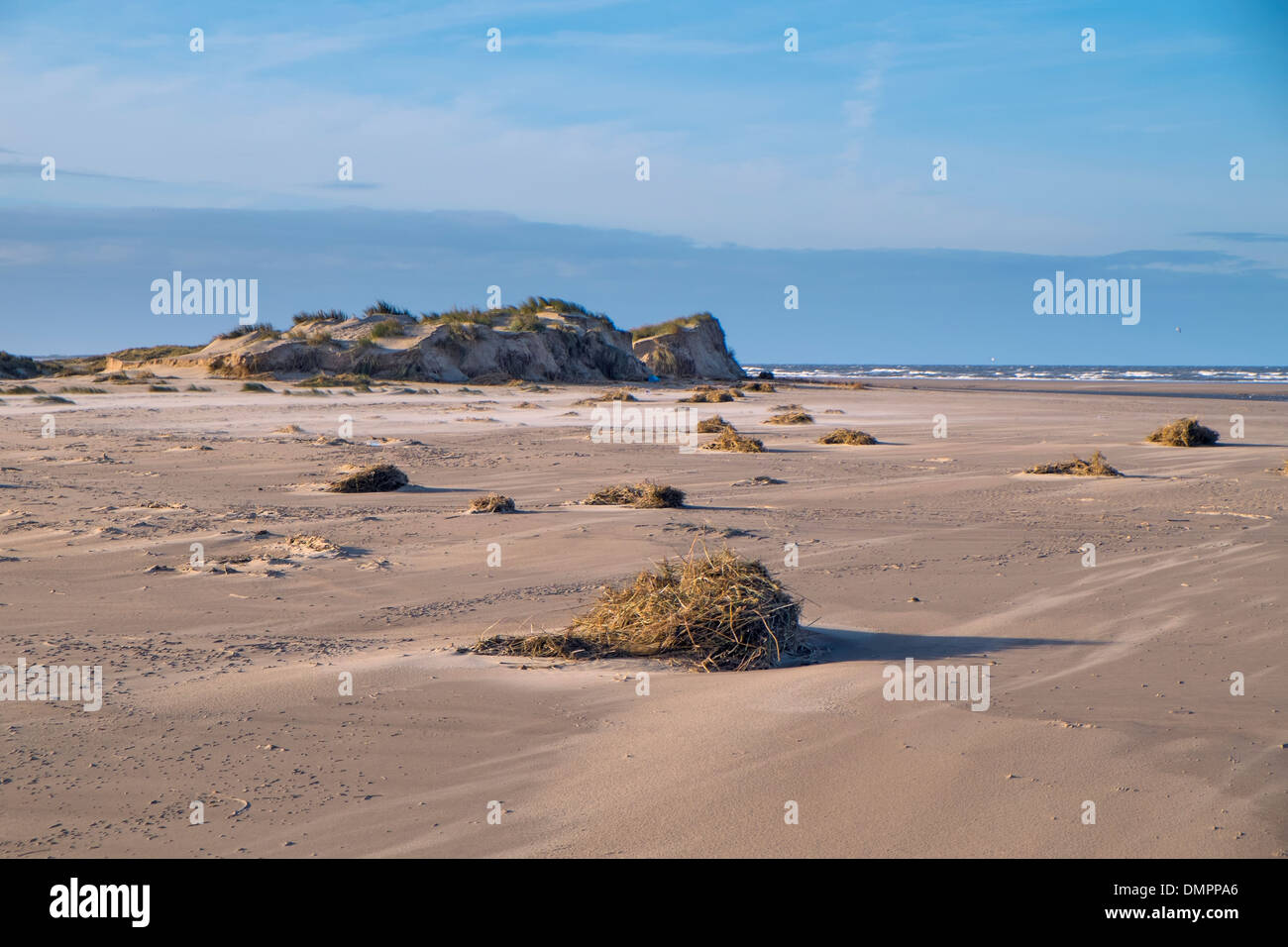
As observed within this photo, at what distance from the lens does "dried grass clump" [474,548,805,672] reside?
5.28 m

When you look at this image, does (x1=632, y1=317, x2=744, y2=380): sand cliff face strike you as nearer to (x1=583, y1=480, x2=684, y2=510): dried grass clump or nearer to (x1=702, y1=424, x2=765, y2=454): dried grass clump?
(x1=702, y1=424, x2=765, y2=454): dried grass clump

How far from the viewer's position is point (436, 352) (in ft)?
121

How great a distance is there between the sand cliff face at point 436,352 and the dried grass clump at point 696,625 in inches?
1164

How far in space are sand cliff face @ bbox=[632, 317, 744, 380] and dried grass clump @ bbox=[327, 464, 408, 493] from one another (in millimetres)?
38462

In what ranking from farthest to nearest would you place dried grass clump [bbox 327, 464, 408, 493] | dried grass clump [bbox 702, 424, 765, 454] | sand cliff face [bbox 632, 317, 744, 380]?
sand cliff face [bbox 632, 317, 744, 380] → dried grass clump [bbox 702, 424, 765, 454] → dried grass clump [bbox 327, 464, 408, 493]

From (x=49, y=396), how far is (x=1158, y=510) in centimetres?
2221

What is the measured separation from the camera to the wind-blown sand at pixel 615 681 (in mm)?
3361

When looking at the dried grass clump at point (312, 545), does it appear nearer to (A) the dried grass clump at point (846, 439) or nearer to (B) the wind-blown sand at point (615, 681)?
(B) the wind-blown sand at point (615, 681)

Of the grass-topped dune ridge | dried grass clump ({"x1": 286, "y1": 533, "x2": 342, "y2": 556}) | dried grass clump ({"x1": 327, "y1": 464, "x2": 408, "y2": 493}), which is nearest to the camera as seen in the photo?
dried grass clump ({"x1": 286, "y1": 533, "x2": 342, "y2": 556})

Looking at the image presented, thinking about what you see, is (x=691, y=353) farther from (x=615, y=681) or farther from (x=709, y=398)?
(x=615, y=681)

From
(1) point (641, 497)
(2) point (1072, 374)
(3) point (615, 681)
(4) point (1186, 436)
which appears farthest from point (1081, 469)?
(2) point (1072, 374)

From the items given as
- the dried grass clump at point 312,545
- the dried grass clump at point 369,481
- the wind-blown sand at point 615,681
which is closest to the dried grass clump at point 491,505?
the wind-blown sand at point 615,681

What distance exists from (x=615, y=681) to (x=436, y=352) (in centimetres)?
3321

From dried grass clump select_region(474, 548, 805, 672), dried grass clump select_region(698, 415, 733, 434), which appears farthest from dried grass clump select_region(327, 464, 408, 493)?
dried grass clump select_region(698, 415, 733, 434)
